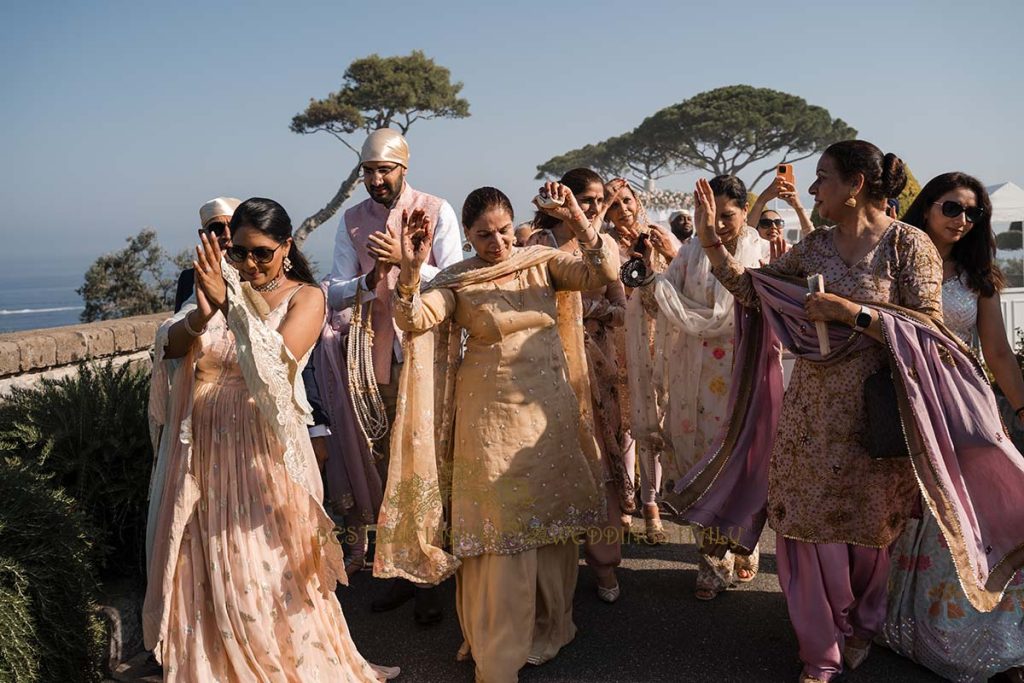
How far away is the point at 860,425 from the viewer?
361 cm

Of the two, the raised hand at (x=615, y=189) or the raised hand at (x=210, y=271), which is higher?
the raised hand at (x=615, y=189)

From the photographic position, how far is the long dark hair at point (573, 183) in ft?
15.4

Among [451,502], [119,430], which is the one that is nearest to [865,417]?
[451,502]

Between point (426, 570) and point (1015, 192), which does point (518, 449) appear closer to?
point (426, 570)

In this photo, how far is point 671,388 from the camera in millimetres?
4980

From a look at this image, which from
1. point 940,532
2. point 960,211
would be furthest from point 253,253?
point 940,532

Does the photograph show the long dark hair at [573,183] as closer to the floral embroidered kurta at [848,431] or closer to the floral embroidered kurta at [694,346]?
the floral embroidered kurta at [694,346]

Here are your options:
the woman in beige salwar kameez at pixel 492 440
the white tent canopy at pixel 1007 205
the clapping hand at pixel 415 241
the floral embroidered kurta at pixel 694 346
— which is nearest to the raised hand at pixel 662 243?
the floral embroidered kurta at pixel 694 346

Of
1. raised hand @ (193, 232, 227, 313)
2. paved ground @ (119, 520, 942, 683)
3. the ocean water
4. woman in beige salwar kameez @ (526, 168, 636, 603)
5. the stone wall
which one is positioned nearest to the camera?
raised hand @ (193, 232, 227, 313)

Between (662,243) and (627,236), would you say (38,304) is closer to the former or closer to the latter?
(627,236)

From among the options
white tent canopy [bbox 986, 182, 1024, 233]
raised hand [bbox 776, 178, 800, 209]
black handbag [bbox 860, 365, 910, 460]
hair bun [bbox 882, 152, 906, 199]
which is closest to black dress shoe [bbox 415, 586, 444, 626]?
black handbag [bbox 860, 365, 910, 460]

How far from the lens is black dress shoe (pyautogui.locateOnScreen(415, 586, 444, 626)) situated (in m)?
4.39

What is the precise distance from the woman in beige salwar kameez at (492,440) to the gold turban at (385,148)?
1183 millimetres

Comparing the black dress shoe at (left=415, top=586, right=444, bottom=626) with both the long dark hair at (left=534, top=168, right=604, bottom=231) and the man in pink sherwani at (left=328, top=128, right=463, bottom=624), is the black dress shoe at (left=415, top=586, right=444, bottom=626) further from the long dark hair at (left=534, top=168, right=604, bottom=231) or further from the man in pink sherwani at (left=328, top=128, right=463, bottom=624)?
the long dark hair at (left=534, top=168, right=604, bottom=231)
